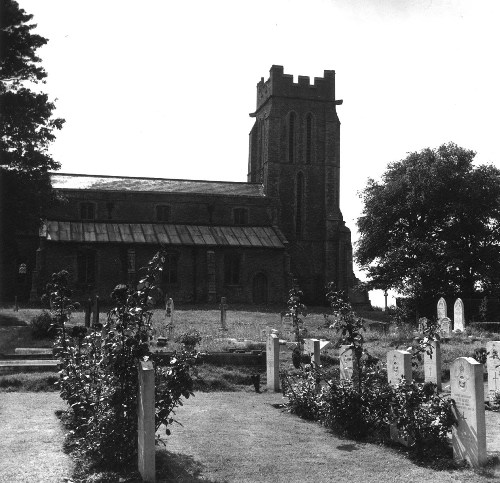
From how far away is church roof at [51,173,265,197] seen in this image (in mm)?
44469

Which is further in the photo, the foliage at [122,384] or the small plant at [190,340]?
the small plant at [190,340]

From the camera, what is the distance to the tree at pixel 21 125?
25.2 m

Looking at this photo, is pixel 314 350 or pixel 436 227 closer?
pixel 314 350

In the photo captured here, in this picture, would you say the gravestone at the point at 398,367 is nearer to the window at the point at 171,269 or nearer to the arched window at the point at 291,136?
the window at the point at 171,269

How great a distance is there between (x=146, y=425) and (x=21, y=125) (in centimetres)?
2087

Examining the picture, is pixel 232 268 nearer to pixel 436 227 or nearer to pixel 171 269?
pixel 171 269

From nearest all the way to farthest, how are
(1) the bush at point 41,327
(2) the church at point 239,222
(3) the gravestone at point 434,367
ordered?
(3) the gravestone at point 434,367, (1) the bush at point 41,327, (2) the church at point 239,222

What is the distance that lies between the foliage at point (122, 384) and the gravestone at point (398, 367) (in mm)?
4011

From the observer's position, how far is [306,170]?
4834 centimetres

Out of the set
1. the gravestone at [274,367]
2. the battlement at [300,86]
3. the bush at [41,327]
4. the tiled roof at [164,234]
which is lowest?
the gravestone at [274,367]

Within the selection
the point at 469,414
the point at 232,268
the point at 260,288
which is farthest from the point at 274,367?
the point at 260,288

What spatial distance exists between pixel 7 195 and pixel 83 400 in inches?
739

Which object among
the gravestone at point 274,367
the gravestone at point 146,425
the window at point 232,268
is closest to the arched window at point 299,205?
the window at point 232,268

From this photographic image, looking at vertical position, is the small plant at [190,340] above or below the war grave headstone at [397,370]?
above
